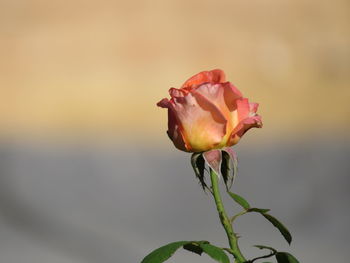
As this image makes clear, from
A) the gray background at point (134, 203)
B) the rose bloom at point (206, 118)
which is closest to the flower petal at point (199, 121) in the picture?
the rose bloom at point (206, 118)

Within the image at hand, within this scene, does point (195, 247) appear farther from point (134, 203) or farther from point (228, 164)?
point (134, 203)

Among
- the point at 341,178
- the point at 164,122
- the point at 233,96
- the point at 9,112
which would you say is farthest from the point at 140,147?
the point at 233,96

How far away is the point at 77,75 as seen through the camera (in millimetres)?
1358

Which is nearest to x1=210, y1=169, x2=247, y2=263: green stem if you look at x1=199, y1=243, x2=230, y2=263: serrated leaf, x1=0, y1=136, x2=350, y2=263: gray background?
x1=199, y1=243, x2=230, y2=263: serrated leaf

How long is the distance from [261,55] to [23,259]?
635 mm

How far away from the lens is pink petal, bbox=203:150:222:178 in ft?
1.60

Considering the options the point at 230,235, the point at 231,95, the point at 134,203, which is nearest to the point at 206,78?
the point at 231,95

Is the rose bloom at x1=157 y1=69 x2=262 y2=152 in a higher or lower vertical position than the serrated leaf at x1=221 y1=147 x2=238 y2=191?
higher

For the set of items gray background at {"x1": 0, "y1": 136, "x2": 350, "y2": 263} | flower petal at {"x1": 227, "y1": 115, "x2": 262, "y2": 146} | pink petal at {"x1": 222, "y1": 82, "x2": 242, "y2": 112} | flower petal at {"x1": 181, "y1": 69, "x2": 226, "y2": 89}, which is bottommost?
gray background at {"x1": 0, "y1": 136, "x2": 350, "y2": 263}

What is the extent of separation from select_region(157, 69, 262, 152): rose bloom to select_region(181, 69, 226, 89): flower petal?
0.02 m

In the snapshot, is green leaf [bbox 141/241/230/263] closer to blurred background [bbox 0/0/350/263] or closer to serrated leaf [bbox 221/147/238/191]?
serrated leaf [bbox 221/147/238/191]

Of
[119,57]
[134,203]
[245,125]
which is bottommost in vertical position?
[134,203]

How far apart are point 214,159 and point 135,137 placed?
0.86 metres

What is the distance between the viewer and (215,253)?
476 millimetres
